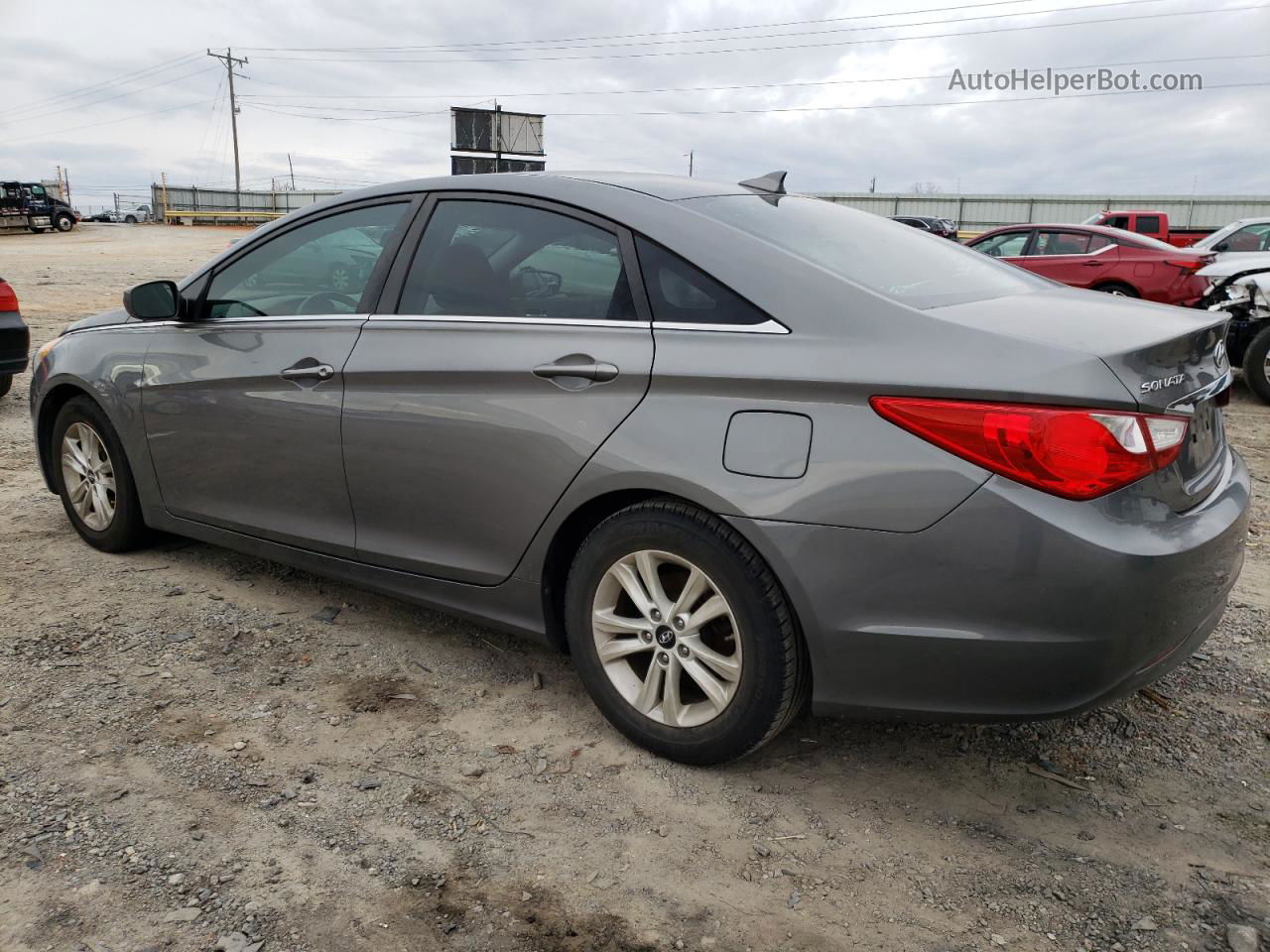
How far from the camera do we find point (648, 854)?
2.39m

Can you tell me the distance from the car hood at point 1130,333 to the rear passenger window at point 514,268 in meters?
0.91

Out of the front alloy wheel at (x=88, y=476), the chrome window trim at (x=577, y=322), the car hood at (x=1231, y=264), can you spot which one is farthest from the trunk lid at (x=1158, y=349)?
the car hood at (x=1231, y=264)

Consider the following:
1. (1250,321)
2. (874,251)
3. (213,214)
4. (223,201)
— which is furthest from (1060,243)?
(223,201)

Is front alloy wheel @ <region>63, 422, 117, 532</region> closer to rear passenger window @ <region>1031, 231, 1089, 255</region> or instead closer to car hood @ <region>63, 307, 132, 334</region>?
car hood @ <region>63, 307, 132, 334</region>

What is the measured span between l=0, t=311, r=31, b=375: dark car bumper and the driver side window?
461cm

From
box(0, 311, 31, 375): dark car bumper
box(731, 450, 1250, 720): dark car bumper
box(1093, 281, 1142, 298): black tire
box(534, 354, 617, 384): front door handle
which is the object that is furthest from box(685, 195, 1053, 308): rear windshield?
box(1093, 281, 1142, 298): black tire

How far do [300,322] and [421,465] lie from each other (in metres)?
0.80

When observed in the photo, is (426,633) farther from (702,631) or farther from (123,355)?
(123,355)

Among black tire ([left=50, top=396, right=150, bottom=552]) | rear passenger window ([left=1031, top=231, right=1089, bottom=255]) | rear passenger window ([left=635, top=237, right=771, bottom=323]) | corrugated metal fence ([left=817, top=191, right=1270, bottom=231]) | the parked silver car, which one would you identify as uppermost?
corrugated metal fence ([left=817, top=191, right=1270, bottom=231])

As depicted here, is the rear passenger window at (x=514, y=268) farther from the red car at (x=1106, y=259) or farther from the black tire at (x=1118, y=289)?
the black tire at (x=1118, y=289)

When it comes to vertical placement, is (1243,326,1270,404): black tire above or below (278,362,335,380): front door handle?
below

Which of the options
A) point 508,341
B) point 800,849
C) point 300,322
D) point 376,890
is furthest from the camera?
point 300,322

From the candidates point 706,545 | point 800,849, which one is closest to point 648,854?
point 800,849

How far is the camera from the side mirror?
3.76m
